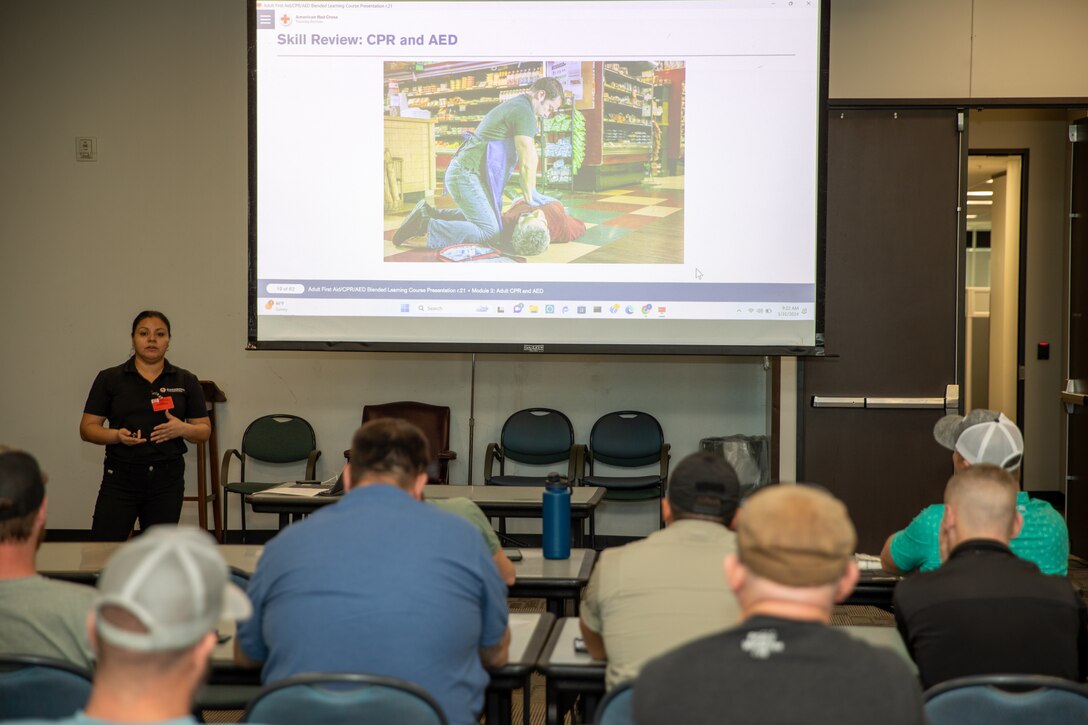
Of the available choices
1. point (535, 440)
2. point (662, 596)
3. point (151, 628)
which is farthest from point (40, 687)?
point (535, 440)

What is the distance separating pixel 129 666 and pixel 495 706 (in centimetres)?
131

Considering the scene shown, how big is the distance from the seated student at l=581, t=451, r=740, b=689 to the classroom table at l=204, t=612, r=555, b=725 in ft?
0.59

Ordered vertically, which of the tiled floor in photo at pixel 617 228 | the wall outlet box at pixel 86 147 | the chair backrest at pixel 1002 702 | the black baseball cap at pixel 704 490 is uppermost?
the wall outlet box at pixel 86 147

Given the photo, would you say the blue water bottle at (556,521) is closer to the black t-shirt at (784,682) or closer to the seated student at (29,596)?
the seated student at (29,596)

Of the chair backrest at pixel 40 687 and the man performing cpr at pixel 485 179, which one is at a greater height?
the man performing cpr at pixel 485 179

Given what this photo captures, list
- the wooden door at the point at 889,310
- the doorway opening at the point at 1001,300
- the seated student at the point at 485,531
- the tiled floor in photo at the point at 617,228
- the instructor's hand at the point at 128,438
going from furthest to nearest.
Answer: the doorway opening at the point at 1001,300
the wooden door at the point at 889,310
the tiled floor in photo at the point at 617,228
the instructor's hand at the point at 128,438
the seated student at the point at 485,531

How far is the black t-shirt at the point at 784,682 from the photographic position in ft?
4.60

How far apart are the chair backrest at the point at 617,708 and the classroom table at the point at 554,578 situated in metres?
1.04

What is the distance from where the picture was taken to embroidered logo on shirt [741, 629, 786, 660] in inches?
56.0

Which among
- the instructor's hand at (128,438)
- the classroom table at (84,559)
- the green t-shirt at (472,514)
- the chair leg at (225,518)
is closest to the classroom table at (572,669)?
the green t-shirt at (472,514)

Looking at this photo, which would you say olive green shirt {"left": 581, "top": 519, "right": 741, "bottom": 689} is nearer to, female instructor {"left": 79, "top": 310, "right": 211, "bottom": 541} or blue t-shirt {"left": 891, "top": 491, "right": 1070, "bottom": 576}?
blue t-shirt {"left": 891, "top": 491, "right": 1070, "bottom": 576}

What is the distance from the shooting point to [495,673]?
2354mm

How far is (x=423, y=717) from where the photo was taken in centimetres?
188

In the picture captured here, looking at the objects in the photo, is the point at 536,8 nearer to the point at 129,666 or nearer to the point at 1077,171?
the point at 1077,171
